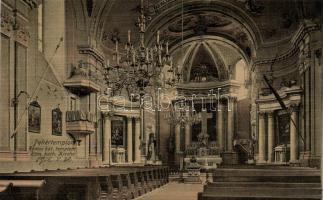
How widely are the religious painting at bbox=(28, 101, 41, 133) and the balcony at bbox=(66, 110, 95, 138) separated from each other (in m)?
0.45

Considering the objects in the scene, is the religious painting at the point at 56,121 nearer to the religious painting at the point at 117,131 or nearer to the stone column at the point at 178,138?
the religious painting at the point at 117,131

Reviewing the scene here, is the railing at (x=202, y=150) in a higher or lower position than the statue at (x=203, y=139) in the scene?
lower

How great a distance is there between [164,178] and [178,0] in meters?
3.81

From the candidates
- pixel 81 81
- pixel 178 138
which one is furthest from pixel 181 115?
pixel 81 81

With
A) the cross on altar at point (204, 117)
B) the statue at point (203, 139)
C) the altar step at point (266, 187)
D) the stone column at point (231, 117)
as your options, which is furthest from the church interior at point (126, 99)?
the statue at point (203, 139)

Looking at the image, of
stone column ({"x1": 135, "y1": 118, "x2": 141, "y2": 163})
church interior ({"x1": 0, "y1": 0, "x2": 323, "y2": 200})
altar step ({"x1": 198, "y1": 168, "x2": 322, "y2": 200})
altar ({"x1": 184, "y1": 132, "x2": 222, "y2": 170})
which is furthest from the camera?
altar ({"x1": 184, "y1": 132, "x2": 222, "y2": 170})

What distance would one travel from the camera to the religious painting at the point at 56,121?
19.7 ft

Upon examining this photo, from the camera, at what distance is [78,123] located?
243 inches

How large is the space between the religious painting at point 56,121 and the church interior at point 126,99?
0.02 meters

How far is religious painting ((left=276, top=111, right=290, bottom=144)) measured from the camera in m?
7.18

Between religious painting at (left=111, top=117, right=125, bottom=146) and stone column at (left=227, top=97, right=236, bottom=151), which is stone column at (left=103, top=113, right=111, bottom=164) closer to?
religious painting at (left=111, top=117, right=125, bottom=146)

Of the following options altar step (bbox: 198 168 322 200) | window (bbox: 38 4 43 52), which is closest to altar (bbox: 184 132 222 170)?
window (bbox: 38 4 43 52)

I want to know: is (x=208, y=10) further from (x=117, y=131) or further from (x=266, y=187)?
(x=266, y=187)

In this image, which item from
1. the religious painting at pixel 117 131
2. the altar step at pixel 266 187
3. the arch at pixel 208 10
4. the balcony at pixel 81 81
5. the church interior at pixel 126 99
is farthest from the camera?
the arch at pixel 208 10
